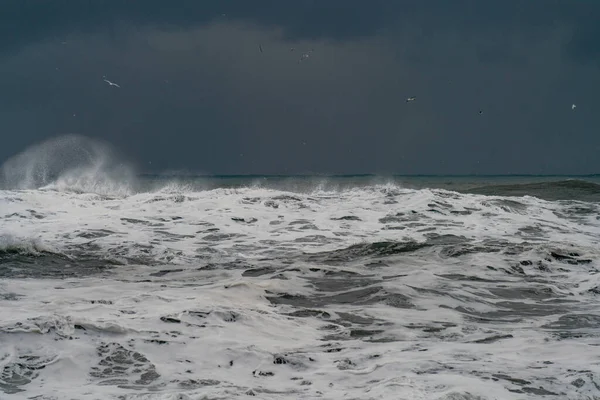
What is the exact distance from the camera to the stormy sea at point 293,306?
229 inches

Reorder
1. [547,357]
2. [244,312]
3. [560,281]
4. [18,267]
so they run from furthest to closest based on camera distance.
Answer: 1. [18,267]
2. [560,281]
3. [244,312]
4. [547,357]

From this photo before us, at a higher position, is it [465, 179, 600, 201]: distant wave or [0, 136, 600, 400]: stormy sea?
[465, 179, 600, 201]: distant wave

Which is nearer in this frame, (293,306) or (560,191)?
(293,306)

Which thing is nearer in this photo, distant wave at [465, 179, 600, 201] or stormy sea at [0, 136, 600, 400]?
stormy sea at [0, 136, 600, 400]

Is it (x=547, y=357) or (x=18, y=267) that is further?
(x=18, y=267)

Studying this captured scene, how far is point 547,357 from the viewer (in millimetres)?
6527

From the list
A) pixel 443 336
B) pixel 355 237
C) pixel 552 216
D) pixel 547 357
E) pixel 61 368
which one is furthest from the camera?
pixel 552 216

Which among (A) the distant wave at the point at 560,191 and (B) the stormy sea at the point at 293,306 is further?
(A) the distant wave at the point at 560,191

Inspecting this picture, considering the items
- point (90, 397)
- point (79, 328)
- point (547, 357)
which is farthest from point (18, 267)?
point (547, 357)

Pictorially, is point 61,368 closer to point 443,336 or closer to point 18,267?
point 443,336

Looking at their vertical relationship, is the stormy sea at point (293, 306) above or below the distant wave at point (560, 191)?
below

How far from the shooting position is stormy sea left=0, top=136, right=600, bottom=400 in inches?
229

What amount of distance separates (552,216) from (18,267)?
632 inches

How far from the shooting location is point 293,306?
8930mm
